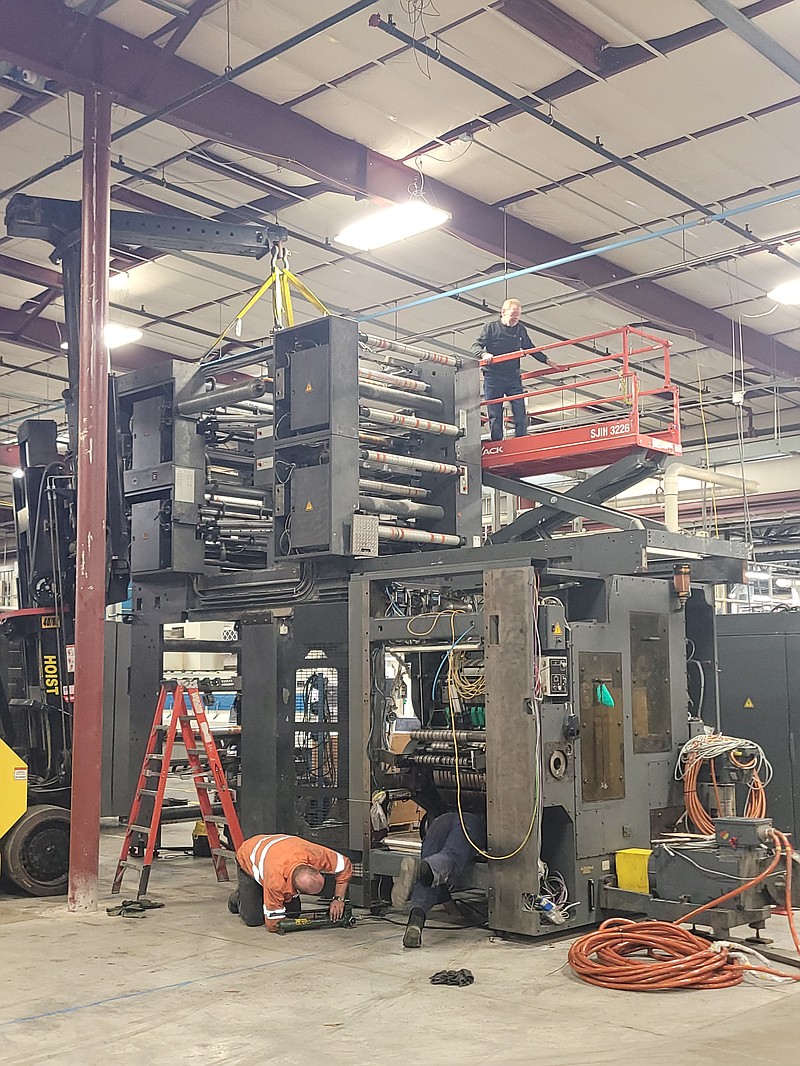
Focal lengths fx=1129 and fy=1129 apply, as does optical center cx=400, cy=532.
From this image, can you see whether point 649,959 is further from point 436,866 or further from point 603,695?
point 603,695

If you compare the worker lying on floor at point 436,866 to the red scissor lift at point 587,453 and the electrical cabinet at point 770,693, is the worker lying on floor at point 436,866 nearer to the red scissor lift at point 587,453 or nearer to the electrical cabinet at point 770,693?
the red scissor lift at point 587,453

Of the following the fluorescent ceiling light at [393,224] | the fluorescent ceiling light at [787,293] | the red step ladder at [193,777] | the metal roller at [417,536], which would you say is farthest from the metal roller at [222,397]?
the fluorescent ceiling light at [787,293]

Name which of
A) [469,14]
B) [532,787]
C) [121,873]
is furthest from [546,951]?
[469,14]

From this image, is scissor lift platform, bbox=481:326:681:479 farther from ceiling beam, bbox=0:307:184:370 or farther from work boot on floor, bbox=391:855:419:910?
ceiling beam, bbox=0:307:184:370

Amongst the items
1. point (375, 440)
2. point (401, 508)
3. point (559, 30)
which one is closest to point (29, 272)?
point (375, 440)

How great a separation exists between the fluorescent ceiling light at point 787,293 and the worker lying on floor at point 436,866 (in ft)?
29.9

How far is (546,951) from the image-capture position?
7.00m

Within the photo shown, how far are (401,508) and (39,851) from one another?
3.98 m

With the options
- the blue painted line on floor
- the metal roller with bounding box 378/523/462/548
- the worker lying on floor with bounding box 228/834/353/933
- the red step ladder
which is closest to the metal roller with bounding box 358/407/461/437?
the metal roller with bounding box 378/523/462/548

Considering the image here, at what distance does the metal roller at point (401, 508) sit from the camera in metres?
9.23

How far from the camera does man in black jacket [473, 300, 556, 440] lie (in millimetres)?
11141

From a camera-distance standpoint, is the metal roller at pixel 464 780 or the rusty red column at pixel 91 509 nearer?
the metal roller at pixel 464 780

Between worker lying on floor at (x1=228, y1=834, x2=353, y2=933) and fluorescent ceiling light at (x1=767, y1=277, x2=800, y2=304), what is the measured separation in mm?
9617

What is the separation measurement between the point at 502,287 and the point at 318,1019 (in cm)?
1068
